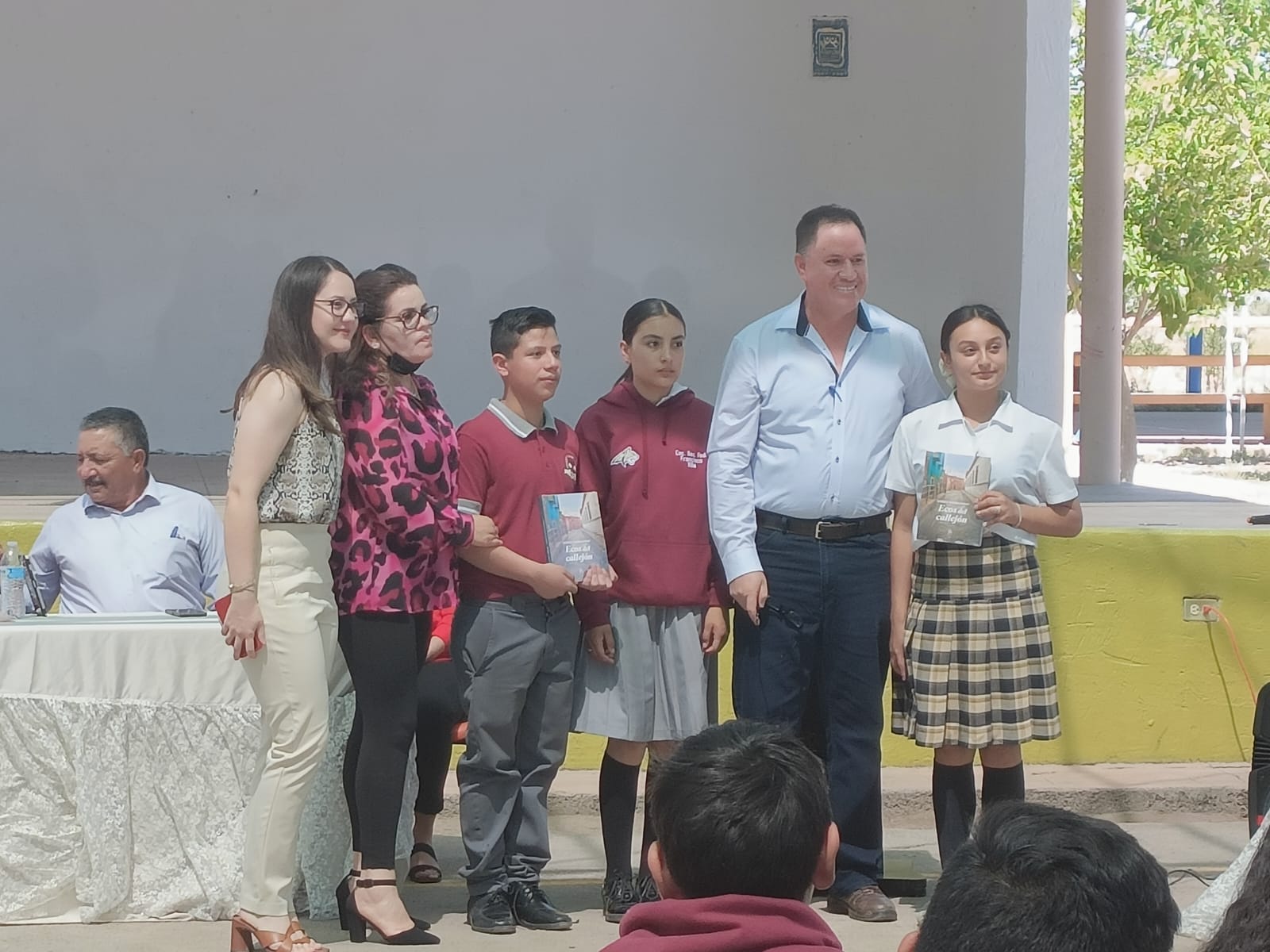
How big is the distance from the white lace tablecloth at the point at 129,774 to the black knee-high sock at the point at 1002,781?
1.92m

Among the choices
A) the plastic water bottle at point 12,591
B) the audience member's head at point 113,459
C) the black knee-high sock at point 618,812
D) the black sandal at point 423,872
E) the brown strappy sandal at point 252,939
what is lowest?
the black sandal at point 423,872

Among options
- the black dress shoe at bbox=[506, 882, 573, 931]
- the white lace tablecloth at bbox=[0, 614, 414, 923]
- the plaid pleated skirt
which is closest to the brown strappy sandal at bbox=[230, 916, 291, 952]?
the white lace tablecloth at bbox=[0, 614, 414, 923]

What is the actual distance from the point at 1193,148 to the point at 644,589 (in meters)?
18.9

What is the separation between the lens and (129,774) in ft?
15.2

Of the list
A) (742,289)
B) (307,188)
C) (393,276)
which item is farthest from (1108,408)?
(393,276)

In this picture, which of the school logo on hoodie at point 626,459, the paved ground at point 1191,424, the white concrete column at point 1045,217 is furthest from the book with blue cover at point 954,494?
the paved ground at point 1191,424

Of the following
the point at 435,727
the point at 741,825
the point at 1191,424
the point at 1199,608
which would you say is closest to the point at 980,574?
the point at 435,727

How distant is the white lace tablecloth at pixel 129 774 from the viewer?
4.59 meters

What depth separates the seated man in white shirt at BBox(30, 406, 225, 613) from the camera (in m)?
5.16

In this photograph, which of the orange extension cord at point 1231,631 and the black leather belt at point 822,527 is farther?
the orange extension cord at point 1231,631

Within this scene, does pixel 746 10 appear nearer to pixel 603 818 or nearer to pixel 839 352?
pixel 839 352

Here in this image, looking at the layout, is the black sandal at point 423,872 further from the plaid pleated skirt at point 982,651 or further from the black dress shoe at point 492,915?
the plaid pleated skirt at point 982,651

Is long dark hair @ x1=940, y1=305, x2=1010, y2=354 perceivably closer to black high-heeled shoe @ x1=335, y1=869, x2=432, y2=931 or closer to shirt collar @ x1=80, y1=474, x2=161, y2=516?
black high-heeled shoe @ x1=335, y1=869, x2=432, y2=931

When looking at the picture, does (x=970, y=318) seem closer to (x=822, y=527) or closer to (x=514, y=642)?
(x=822, y=527)
